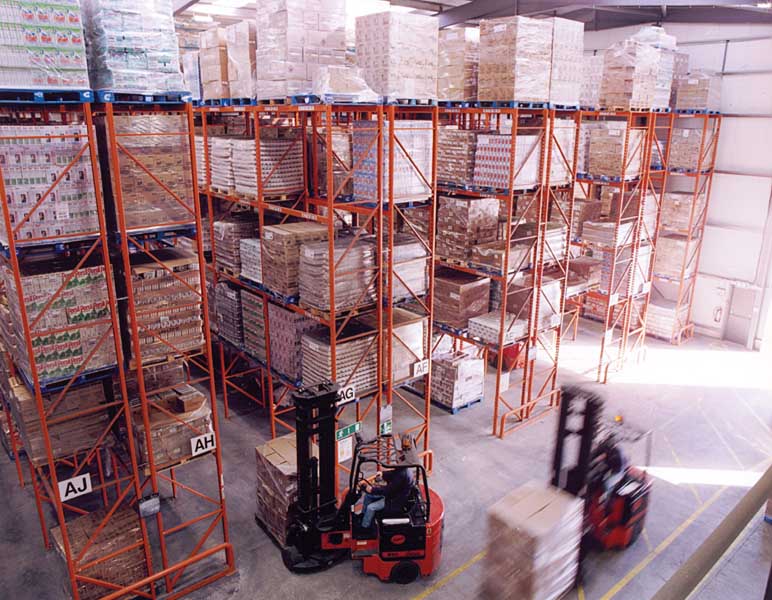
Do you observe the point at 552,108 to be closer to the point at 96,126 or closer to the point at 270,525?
the point at 96,126

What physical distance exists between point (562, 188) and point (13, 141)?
9.67m

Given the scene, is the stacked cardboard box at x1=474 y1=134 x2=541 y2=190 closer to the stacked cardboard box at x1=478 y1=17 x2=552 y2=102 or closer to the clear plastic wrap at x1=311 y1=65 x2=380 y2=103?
the stacked cardboard box at x1=478 y1=17 x2=552 y2=102

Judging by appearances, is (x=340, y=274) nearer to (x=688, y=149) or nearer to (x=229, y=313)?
(x=229, y=313)

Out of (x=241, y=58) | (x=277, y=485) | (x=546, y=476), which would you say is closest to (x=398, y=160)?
(x=241, y=58)

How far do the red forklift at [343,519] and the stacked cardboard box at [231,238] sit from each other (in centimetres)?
442

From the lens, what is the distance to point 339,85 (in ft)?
27.5

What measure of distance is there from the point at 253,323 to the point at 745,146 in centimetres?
1354

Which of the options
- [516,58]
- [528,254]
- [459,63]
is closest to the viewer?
[516,58]

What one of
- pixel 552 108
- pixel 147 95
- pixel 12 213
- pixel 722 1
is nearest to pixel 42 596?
pixel 12 213

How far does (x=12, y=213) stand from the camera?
6.20m

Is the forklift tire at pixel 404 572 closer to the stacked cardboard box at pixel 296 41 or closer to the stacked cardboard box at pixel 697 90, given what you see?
the stacked cardboard box at pixel 296 41

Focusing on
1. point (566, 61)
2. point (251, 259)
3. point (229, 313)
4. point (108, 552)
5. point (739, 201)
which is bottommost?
point (108, 552)

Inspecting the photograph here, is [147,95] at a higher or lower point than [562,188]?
higher

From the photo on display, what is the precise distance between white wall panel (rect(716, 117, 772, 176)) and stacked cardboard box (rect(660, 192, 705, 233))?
112 cm
